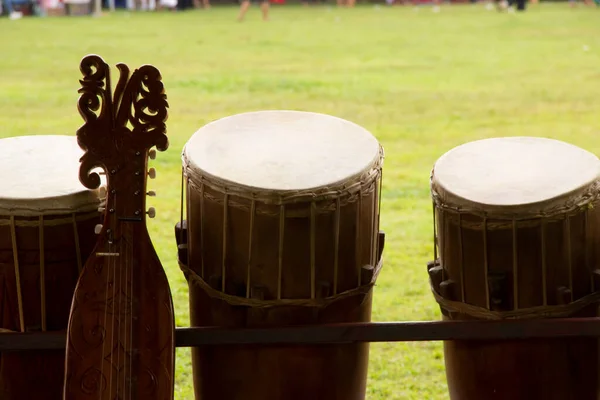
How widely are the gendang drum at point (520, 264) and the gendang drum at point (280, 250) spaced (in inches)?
8.1

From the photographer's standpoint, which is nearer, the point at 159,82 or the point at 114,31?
the point at 159,82

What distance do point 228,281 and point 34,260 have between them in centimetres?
45

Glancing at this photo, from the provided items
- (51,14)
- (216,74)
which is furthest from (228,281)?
(51,14)

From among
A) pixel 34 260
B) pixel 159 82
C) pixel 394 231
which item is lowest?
pixel 394 231

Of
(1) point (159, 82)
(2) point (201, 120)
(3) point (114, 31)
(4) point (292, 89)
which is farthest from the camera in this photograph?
(3) point (114, 31)

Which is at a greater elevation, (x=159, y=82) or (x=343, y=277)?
(x=159, y=82)

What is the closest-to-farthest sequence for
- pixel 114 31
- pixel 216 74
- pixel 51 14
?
pixel 216 74, pixel 114 31, pixel 51 14

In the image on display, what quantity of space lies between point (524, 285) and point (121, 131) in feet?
3.22

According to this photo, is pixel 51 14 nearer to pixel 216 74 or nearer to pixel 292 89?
pixel 216 74

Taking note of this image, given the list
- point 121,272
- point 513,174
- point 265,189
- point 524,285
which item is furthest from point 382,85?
point 121,272

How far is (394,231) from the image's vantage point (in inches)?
170

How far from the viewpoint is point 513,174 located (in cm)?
225

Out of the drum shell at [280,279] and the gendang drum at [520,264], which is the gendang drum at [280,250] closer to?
the drum shell at [280,279]

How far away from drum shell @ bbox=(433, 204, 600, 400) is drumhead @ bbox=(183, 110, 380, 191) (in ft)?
0.90
